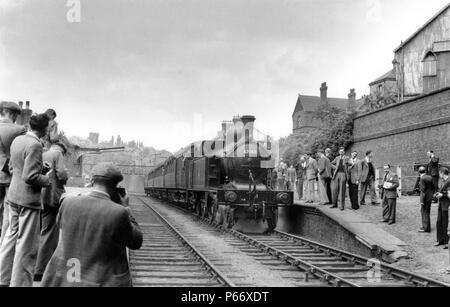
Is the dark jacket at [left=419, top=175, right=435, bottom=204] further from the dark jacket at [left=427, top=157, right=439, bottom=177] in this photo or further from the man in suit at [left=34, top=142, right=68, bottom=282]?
the man in suit at [left=34, top=142, right=68, bottom=282]

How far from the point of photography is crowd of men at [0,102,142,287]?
Answer: 10.9ft

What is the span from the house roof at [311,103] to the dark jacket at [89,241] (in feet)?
205

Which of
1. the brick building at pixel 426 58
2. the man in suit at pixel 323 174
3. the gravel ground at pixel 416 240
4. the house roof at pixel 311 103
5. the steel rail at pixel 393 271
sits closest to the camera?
the steel rail at pixel 393 271

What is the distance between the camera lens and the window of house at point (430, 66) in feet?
88.5

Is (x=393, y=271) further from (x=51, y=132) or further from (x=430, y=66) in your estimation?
(x=430, y=66)

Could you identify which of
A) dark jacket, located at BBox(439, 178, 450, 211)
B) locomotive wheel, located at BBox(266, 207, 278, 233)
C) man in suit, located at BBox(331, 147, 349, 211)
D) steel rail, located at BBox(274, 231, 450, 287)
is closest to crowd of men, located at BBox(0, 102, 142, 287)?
steel rail, located at BBox(274, 231, 450, 287)

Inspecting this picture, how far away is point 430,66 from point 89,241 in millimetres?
27881

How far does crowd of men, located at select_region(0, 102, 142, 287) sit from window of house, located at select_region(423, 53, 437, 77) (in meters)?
25.2

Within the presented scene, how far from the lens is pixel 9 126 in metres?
5.25

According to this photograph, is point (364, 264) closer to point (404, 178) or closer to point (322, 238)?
point (322, 238)

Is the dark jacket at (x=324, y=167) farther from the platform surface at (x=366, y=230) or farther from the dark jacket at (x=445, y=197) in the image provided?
the dark jacket at (x=445, y=197)

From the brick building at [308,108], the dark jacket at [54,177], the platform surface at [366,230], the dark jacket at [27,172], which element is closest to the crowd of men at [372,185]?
the platform surface at [366,230]
